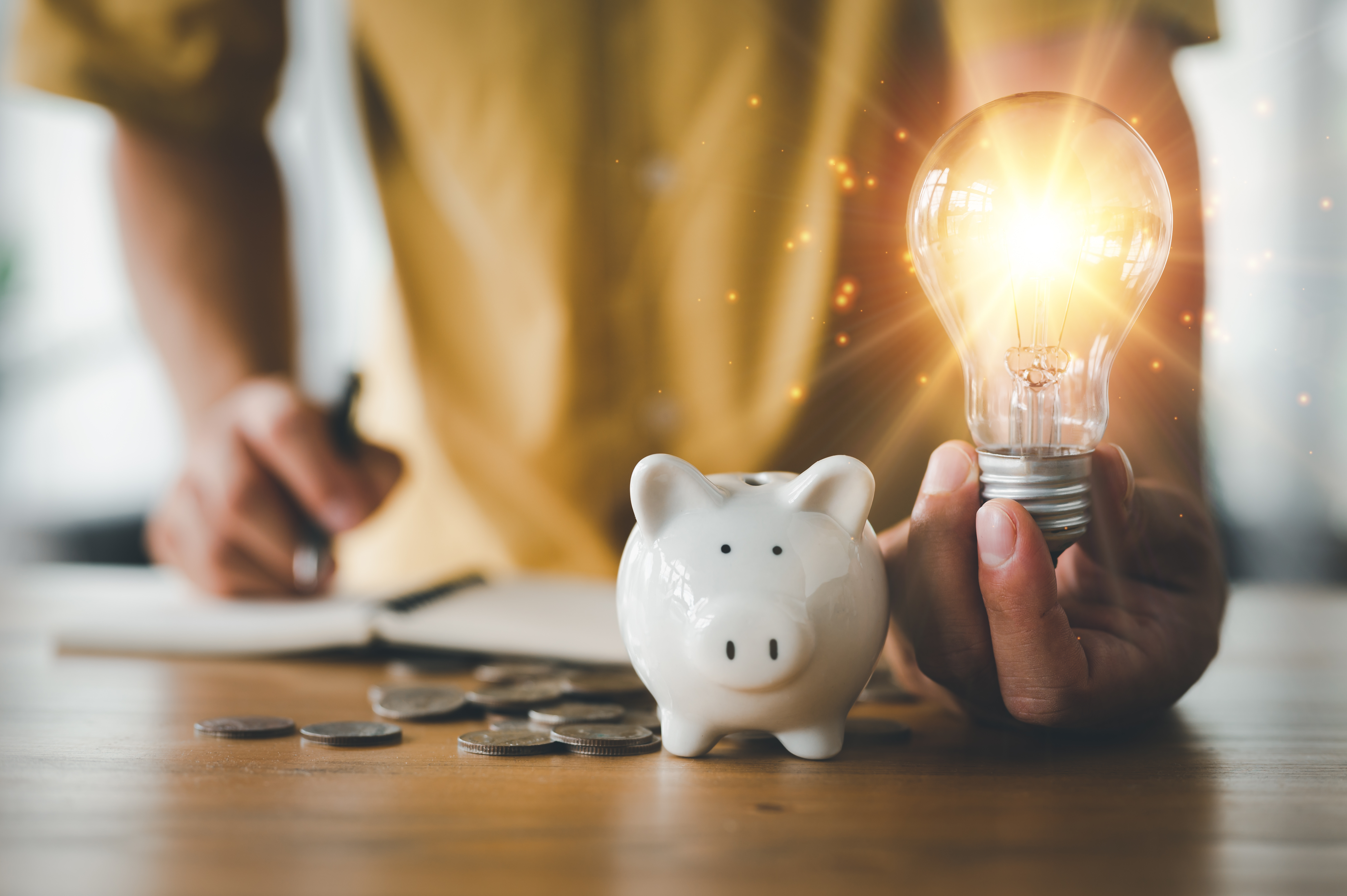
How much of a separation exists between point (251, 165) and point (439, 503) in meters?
0.68

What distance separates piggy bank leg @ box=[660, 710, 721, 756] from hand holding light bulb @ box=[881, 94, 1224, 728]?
0.52 feet

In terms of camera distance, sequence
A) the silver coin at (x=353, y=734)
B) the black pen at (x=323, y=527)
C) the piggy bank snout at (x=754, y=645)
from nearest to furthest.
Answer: the piggy bank snout at (x=754, y=645)
the silver coin at (x=353, y=734)
the black pen at (x=323, y=527)

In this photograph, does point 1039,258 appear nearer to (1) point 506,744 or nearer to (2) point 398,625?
(1) point 506,744

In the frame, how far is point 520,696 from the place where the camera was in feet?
2.74

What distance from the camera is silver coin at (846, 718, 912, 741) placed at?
0.73 m

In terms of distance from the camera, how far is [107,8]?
167 centimetres

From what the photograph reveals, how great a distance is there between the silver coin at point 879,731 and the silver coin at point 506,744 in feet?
0.71

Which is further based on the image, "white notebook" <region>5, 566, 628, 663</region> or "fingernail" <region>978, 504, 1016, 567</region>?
"white notebook" <region>5, 566, 628, 663</region>

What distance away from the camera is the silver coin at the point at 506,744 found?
27.4 inches

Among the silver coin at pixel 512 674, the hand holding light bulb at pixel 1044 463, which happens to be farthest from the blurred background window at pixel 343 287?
the silver coin at pixel 512 674

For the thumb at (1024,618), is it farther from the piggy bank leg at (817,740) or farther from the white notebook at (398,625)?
the white notebook at (398,625)

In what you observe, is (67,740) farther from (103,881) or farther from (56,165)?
(56,165)

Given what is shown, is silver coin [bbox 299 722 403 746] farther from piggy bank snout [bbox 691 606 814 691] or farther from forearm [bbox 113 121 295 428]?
forearm [bbox 113 121 295 428]

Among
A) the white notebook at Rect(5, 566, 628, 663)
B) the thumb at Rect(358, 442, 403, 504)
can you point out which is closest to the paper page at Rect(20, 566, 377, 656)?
the white notebook at Rect(5, 566, 628, 663)
